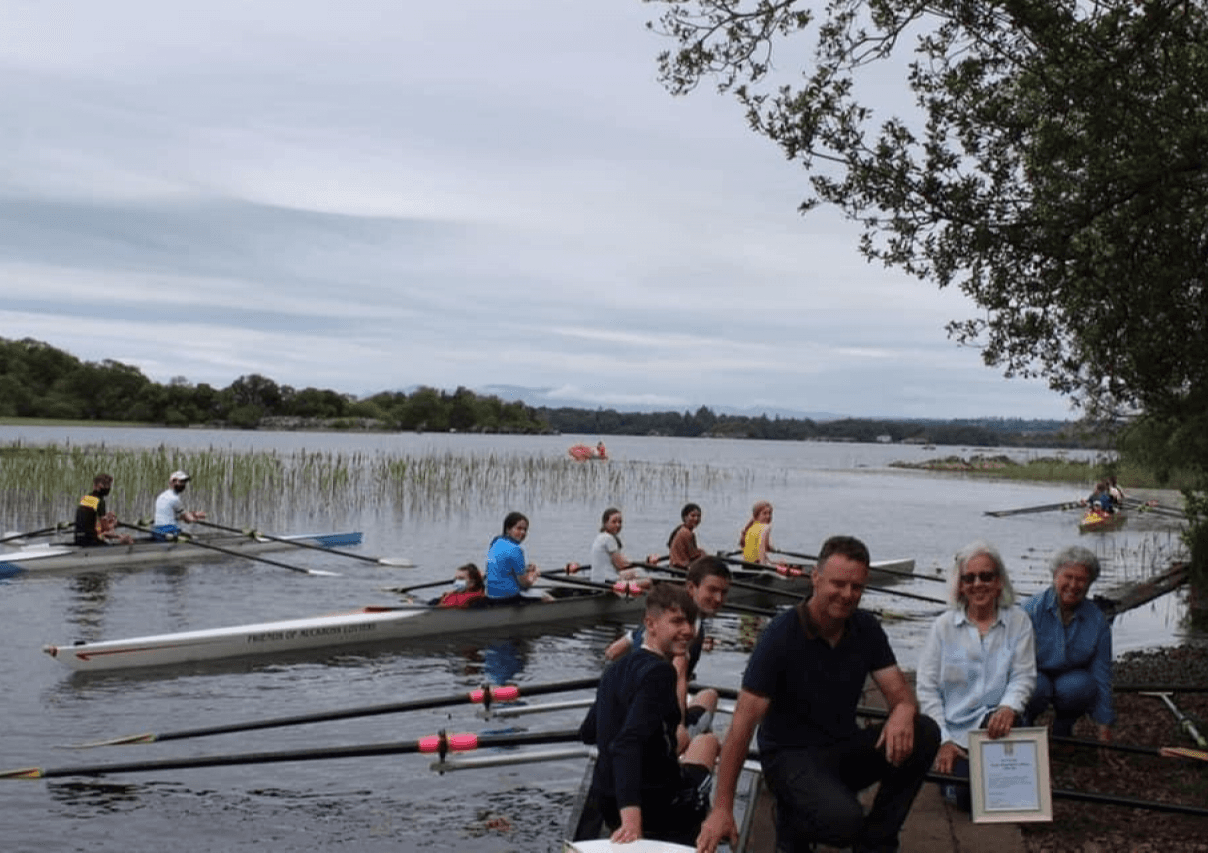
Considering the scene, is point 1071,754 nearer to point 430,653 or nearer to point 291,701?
point 291,701

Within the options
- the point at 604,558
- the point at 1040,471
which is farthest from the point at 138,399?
the point at 604,558

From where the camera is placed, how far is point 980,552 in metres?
6.59

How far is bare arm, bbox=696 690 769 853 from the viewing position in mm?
4918

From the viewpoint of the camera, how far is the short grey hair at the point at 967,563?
6.57 metres

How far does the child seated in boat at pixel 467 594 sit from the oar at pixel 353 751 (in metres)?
7.72

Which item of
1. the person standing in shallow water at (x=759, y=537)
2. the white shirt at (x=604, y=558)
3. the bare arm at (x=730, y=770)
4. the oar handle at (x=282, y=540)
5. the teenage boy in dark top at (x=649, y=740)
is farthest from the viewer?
the oar handle at (x=282, y=540)

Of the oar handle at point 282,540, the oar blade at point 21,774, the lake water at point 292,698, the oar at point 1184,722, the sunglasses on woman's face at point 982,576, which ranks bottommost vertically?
the lake water at point 292,698

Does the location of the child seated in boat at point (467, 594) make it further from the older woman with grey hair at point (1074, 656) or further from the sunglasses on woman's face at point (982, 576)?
the sunglasses on woman's face at point (982, 576)

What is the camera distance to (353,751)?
798 cm

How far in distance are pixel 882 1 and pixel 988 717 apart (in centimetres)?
576

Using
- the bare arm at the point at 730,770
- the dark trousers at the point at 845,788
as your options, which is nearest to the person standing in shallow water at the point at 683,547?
the dark trousers at the point at 845,788

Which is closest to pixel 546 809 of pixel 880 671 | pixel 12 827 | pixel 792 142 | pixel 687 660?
pixel 687 660

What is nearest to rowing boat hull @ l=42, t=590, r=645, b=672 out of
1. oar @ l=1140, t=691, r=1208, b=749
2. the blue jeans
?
oar @ l=1140, t=691, r=1208, b=749

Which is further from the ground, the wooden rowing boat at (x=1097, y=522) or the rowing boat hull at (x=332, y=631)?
the wooden rowing boat at (x=1097, y=522)
